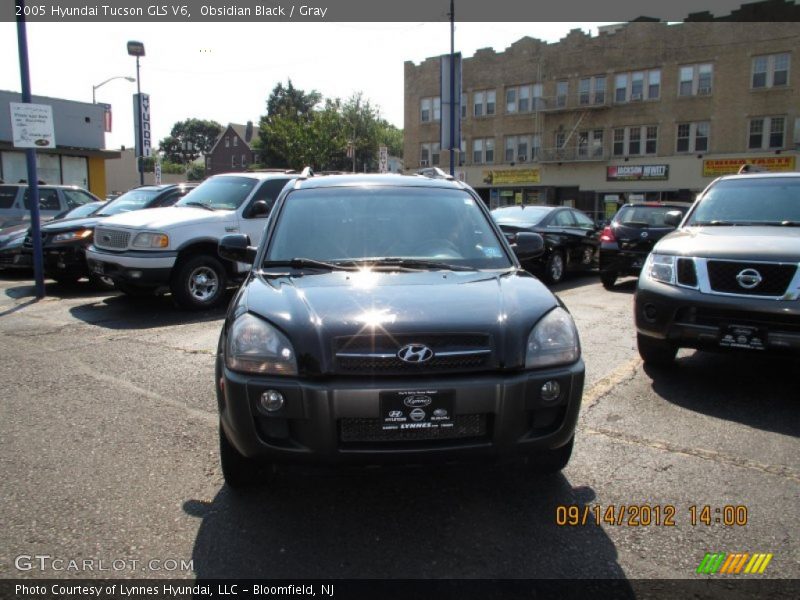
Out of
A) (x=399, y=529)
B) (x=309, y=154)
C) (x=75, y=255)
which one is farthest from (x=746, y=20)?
(x=399, y=529)

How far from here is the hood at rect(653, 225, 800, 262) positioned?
4520 millimetres

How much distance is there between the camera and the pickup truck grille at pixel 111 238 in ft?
26.1

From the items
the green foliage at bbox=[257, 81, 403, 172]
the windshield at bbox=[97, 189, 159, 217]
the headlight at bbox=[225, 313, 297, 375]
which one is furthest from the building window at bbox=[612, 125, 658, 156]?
the headlight at bbox=[225, 313, 297, 375]

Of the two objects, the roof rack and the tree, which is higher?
the tree

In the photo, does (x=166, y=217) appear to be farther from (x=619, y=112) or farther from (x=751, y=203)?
(x=619, y=112)

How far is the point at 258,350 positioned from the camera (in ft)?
8.79

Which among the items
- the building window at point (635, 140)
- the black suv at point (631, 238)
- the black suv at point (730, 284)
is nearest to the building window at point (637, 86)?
the building window at point (635, 140)

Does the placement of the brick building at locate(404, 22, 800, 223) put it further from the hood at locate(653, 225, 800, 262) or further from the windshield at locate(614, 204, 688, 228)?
the hood at locate(653, 225, 800, 262)

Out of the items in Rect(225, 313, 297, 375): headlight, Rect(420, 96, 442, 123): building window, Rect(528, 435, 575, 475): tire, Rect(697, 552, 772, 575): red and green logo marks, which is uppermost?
Rect(420, 96, 442, 123): building window

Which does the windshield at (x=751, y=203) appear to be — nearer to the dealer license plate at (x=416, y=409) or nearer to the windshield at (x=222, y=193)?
the dealer license plate at (x=416, y=409)

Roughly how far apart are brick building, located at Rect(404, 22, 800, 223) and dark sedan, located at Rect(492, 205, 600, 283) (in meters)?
26.8

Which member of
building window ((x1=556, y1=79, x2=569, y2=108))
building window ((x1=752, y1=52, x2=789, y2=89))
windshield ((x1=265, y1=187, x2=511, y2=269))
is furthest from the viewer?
building window ((x1=556, y1=79, x2=569, y2=108))

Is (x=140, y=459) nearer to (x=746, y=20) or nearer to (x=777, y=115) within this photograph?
(x=777, y=115)

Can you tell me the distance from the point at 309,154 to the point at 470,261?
54.7 metres
